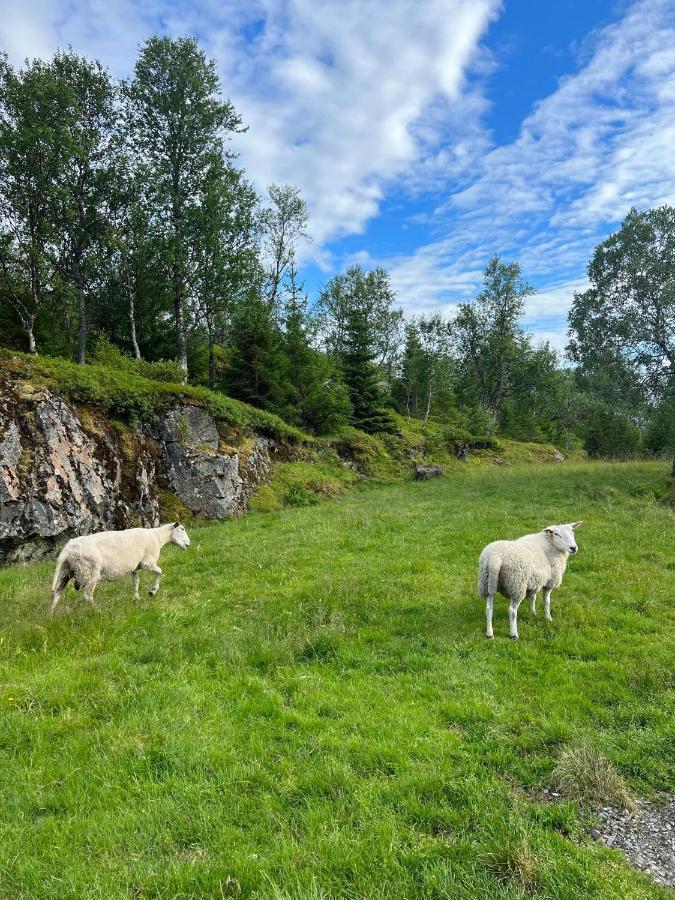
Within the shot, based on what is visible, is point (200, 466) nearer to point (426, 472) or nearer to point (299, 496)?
point (299, 496)

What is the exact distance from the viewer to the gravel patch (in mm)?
3752

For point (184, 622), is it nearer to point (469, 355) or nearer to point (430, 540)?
point (430, 540)

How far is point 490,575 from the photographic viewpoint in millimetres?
8266

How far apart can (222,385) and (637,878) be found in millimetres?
29565

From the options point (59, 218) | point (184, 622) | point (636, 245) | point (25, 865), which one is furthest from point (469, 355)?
point (25, 865)

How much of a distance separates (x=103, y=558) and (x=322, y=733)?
6.57 metres

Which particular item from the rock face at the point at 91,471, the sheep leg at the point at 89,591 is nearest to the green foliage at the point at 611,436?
the rock face at the point at 91,471

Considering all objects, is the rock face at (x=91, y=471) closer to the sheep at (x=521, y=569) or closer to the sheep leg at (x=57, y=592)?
the sheep leg at (x=57, y=592)

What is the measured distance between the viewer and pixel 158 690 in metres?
6.28

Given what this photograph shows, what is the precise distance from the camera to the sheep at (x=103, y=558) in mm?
9004

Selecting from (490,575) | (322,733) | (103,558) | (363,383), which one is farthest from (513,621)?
(363,383)

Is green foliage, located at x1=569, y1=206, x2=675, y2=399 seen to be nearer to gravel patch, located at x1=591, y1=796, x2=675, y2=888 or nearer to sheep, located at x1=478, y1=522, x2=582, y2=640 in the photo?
sheep, located at x1=478, y1=522, x2=582, y2=640

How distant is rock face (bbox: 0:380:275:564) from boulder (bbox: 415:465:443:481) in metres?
15.3

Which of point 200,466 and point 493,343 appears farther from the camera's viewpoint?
point 493,343
